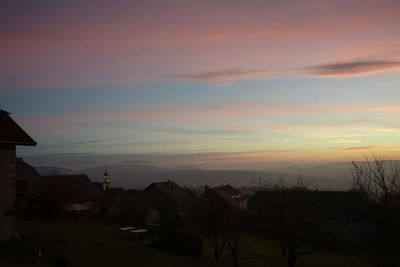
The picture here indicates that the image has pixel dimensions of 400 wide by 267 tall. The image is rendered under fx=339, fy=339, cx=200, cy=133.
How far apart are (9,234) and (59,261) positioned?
13.1 ft

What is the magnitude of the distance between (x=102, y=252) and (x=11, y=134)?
9231 millimetres

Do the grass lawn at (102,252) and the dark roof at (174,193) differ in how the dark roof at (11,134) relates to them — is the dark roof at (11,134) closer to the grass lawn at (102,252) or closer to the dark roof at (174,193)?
the grass lawn at (102,252)

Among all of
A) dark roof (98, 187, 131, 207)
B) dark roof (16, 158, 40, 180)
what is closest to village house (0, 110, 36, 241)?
dark roof (16, 158, 40, 180)

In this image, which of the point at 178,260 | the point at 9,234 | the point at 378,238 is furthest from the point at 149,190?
the point at 378,238

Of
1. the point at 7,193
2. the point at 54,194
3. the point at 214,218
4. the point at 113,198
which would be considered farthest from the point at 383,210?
the point at 113,198

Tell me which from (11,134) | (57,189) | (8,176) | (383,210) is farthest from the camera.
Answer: (57,189)

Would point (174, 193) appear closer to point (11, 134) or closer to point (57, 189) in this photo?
point (57, 189)

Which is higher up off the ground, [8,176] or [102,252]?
[8,176]

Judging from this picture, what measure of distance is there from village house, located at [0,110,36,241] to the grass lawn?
91cm

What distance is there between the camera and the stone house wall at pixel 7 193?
18.7 m

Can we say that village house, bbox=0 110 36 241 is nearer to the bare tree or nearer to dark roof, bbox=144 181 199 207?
the bare tree

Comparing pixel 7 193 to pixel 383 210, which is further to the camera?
pixel 7 193

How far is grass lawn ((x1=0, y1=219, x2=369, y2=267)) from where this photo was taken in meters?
17.8

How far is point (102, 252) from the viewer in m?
22.0
